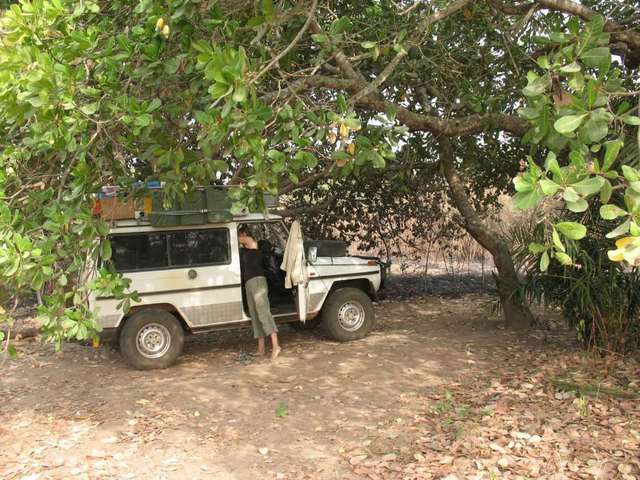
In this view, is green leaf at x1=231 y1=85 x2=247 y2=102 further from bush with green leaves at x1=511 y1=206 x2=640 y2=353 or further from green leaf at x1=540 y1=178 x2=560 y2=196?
bush with green leaves at x1=511 y1=206 x2=640 y2=353

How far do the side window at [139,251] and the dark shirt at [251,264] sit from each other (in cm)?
97

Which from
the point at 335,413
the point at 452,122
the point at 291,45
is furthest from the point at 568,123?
the point at 452,122

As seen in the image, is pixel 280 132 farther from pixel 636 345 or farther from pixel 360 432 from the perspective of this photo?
pixel 636 345

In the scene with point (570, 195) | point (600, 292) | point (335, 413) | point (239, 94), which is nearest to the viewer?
point (570, 195)

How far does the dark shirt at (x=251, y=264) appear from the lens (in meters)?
7.76

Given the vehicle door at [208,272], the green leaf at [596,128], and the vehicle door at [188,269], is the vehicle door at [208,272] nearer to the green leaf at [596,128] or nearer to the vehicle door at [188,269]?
the vehicle door at [188,269]

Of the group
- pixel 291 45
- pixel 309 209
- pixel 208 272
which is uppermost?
pixel 291 45

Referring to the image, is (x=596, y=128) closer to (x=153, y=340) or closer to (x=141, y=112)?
(x=141, y=112)

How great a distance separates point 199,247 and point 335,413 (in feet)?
10.1

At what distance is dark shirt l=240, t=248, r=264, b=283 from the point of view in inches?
305

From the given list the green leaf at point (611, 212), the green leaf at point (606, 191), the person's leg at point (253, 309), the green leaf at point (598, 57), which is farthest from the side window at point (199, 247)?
the green leaf at point (611, 212)

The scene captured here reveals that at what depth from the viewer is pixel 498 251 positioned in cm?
865

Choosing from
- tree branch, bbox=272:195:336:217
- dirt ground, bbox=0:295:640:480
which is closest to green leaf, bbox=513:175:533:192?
dirt ground, bbox=0:295:640:480

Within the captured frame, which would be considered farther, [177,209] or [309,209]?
[309,209]
